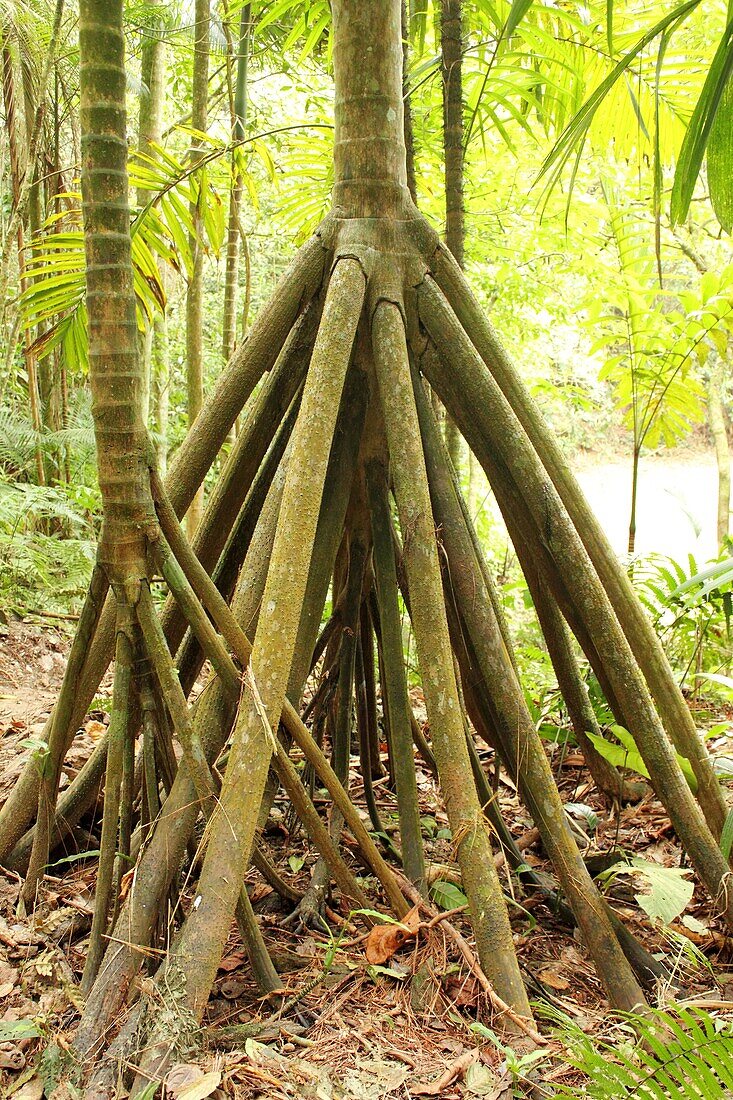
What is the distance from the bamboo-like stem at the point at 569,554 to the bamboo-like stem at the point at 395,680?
0.52m

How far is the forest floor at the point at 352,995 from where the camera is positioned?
180 centimetres

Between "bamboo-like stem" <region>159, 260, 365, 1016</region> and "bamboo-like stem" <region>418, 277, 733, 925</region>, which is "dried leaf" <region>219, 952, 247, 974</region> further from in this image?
"bamboo-like stem" <region>418, 277, 733, 925</region>

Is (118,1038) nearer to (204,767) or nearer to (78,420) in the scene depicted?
(204,767)

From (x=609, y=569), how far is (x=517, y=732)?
2.18 ft

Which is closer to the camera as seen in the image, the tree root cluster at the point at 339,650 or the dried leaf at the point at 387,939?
the tree root cluster at the point at 339,650

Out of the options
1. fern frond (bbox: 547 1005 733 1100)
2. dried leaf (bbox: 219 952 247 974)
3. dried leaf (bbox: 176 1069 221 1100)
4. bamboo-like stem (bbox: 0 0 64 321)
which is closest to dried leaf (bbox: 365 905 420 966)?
dried leaf (bbox: 219 952 247 974)

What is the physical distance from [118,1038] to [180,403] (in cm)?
1015

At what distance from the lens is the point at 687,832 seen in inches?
95.7

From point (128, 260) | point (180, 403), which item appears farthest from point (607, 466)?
point (128, 260)

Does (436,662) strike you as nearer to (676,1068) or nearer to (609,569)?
(609,569)

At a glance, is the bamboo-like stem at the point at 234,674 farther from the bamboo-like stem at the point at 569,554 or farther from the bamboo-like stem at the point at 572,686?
the bamboo-like stem at the point at 572,686

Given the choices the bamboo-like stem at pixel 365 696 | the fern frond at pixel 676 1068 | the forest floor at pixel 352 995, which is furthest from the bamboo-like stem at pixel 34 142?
the fern frond at pixel 676 1068

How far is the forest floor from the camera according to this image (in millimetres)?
1797

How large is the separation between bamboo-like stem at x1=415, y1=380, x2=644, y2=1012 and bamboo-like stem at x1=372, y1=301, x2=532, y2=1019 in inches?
8.6
